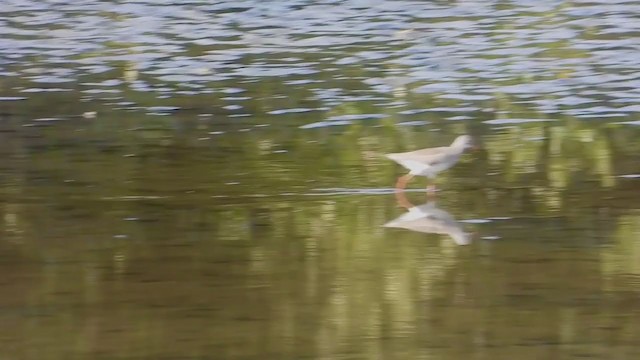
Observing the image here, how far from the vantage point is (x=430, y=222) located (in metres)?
5.91

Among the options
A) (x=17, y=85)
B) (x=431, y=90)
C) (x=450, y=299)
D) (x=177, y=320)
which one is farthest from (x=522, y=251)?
(x=17, y=85)

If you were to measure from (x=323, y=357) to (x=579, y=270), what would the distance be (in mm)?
1517

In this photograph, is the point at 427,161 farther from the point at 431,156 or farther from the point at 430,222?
the point at 430,222

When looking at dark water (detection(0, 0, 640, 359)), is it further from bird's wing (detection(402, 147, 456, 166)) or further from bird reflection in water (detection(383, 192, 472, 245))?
bird's wing (detection(402, 147, 456, 166))

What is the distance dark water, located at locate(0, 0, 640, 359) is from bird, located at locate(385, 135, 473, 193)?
103 mm

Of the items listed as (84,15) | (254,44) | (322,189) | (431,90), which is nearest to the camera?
(322,189)

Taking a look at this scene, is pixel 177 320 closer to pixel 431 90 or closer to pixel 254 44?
pixel 431 90

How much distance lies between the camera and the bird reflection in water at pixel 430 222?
5.76 metres

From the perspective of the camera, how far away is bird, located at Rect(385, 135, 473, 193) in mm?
6414

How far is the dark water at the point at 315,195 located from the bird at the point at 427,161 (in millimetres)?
103

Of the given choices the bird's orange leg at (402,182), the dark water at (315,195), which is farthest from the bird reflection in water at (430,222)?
the bird's orange leg at (402,182)

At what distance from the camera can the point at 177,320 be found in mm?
4773

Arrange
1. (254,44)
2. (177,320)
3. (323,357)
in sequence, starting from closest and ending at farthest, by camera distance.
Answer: (323,357) → (177,320) → (254,44)

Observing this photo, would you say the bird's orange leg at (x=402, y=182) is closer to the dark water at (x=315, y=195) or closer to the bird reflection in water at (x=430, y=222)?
the dark water at (x=315, y=195)
